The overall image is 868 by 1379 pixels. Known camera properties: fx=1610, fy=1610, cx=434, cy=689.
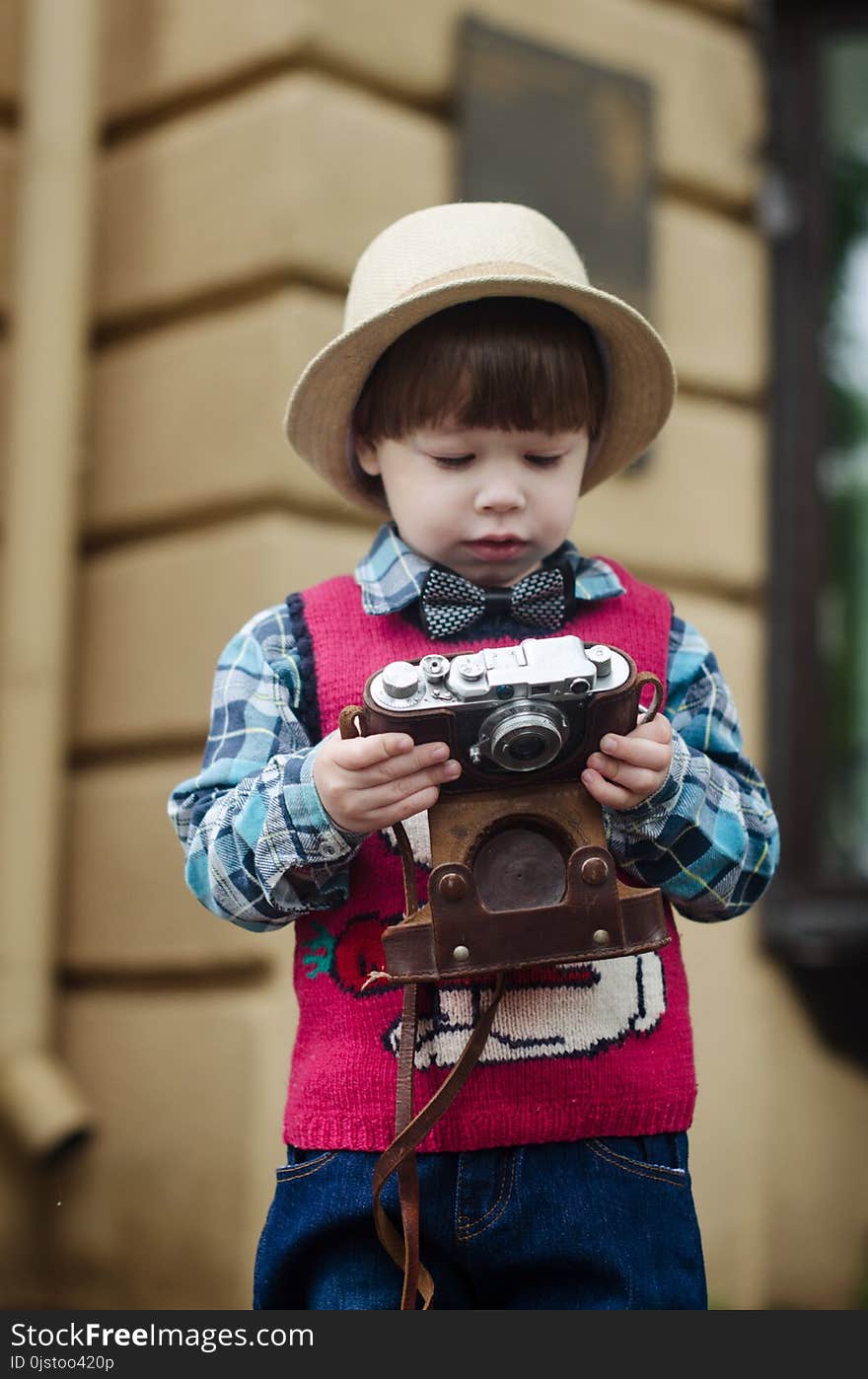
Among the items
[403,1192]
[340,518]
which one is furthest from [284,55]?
[403,1192]

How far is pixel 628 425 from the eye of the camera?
1773mm

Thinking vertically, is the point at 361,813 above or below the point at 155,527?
below

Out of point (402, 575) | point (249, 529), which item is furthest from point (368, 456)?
point (249, 529)

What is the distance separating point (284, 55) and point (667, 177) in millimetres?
1025

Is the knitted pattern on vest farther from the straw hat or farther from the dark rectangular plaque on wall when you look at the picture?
the dark rectangular plaque on wall

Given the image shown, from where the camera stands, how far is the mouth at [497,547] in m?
1.57

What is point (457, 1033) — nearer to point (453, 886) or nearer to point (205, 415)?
point (453, 886)

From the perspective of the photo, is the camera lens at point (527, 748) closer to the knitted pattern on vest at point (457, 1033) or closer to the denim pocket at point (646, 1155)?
the knitted pattern on vest at point (457, 1033)

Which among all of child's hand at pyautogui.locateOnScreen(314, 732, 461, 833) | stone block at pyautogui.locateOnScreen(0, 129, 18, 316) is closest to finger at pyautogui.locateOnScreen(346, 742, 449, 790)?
child's hand at pyautogui.locateOnScreen(314, 732, 461, 833)

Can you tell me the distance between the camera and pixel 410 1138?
1.40m

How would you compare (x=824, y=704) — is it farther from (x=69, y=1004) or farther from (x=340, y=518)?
(x=69, y=1004)

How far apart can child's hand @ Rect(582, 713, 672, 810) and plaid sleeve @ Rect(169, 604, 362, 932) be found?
0.22 metres

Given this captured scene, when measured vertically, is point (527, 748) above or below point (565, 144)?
below

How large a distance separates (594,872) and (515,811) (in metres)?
0.08
